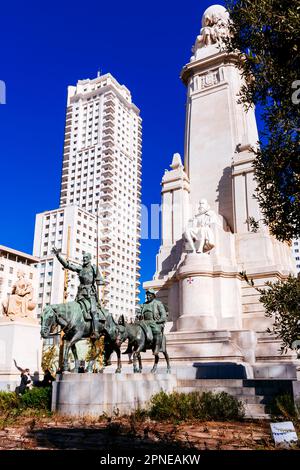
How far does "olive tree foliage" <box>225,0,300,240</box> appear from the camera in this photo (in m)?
9.64

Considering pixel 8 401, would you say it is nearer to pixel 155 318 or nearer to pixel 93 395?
pixel 93 395

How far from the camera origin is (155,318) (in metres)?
13.8

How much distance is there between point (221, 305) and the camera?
21.2 meters

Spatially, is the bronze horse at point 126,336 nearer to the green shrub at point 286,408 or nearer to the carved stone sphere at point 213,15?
the green shrub at point 286,408

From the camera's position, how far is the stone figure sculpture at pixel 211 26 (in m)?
30.1

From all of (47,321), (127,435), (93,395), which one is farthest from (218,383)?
(47,321)

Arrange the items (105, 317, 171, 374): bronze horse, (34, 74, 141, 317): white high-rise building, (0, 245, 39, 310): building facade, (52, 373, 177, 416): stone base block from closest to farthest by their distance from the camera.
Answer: (52, 373, 177, 416): stone base block → (105, 317, 171, 374): bronze horse → (0, 245, 39, 310): building facade → (34, 74, 141, 317): white high-rise building

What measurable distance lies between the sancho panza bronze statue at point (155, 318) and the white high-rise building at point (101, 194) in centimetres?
7315

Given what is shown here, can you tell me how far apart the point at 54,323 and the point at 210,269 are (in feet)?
37.8

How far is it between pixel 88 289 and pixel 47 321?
66.5 inches

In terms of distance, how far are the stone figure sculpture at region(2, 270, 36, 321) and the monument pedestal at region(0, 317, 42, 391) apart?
1.25 feet

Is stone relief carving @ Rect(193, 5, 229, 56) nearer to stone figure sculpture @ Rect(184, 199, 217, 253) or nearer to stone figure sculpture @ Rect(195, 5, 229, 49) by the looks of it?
stone figure sculpture @ Rect(195, 5, 229, 49)

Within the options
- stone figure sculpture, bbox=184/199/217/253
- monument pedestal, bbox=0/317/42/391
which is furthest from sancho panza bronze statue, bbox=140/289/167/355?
stone figure sculpture, bbox=184/199/217/253
